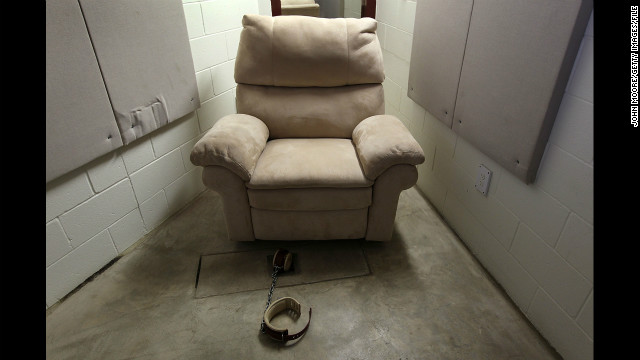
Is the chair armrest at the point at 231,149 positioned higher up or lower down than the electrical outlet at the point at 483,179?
higher up

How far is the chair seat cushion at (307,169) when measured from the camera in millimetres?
1498

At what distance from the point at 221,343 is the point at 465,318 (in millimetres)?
970

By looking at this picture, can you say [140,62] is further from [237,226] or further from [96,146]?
[237,226]

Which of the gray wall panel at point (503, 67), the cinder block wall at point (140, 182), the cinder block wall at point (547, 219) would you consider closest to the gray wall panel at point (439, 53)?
the gray wall panel at point (503, 67)

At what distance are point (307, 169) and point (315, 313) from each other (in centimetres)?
62

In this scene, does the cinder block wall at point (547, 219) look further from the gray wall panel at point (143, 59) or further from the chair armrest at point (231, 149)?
the gray wall panel at point (143, 59)

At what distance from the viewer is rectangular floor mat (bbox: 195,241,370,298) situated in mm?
1536

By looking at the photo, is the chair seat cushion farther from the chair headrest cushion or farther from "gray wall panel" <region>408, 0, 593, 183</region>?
"gray wall panel" <region>408, 0, 593, 183</region>

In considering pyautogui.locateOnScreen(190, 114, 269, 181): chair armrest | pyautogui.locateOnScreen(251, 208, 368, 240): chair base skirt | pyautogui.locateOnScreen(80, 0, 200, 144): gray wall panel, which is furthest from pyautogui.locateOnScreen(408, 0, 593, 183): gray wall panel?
pyautogui.locateOnScreen(80, 0, 200, 144): gray wall panel

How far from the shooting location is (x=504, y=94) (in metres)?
1.31

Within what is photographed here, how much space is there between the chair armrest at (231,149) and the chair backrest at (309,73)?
283 millimetres

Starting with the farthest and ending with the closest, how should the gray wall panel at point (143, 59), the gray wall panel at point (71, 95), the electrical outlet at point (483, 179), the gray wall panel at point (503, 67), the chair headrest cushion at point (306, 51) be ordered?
the chair headrest cushion at point (306, 51) → the electrical outlet at point (483, 179) → the gray wall panel at point (143, 59) → the gray wall panel at point (71, 95) → the gray wall panel at point (503, 67)

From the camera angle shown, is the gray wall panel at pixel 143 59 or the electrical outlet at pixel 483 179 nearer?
the gray wall panel at pixel 143 59

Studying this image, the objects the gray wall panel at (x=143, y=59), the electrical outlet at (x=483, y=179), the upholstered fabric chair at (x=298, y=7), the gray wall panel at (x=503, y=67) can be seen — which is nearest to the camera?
the gray wall panel at (x=503, y=67)
